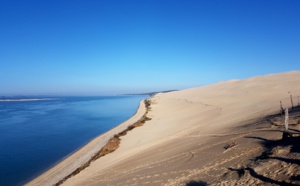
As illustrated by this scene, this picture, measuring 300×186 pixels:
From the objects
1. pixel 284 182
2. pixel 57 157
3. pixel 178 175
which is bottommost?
pixel 57 157

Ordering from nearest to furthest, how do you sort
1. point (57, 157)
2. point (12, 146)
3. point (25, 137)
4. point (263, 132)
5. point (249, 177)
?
1. point (249, 177)
2. point (263, 132)
3. point (57, 157)
4. point (12, 146)
5. point (25, 137)

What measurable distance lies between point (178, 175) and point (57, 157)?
13875 millimetres

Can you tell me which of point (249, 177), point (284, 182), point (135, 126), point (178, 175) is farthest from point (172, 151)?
point (135, 126)

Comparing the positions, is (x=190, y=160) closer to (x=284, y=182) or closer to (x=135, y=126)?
(x=284, y=182)

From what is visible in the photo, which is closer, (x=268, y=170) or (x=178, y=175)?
(x=268, y=170)

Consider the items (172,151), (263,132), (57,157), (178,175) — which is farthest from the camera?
(57,157)

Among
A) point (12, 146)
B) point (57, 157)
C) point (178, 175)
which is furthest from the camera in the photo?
point (12, 146)

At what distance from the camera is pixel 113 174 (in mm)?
14156

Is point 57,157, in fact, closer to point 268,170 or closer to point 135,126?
point 135,126

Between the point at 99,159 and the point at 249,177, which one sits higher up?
the point at 249,177

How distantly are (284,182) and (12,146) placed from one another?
2512cm

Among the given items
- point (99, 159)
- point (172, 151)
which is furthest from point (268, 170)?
point (99, 159)

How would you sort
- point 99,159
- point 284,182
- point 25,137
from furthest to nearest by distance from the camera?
1. point 25,137
2. point 99,159
3. point 284,182

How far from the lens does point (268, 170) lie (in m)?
8.69
